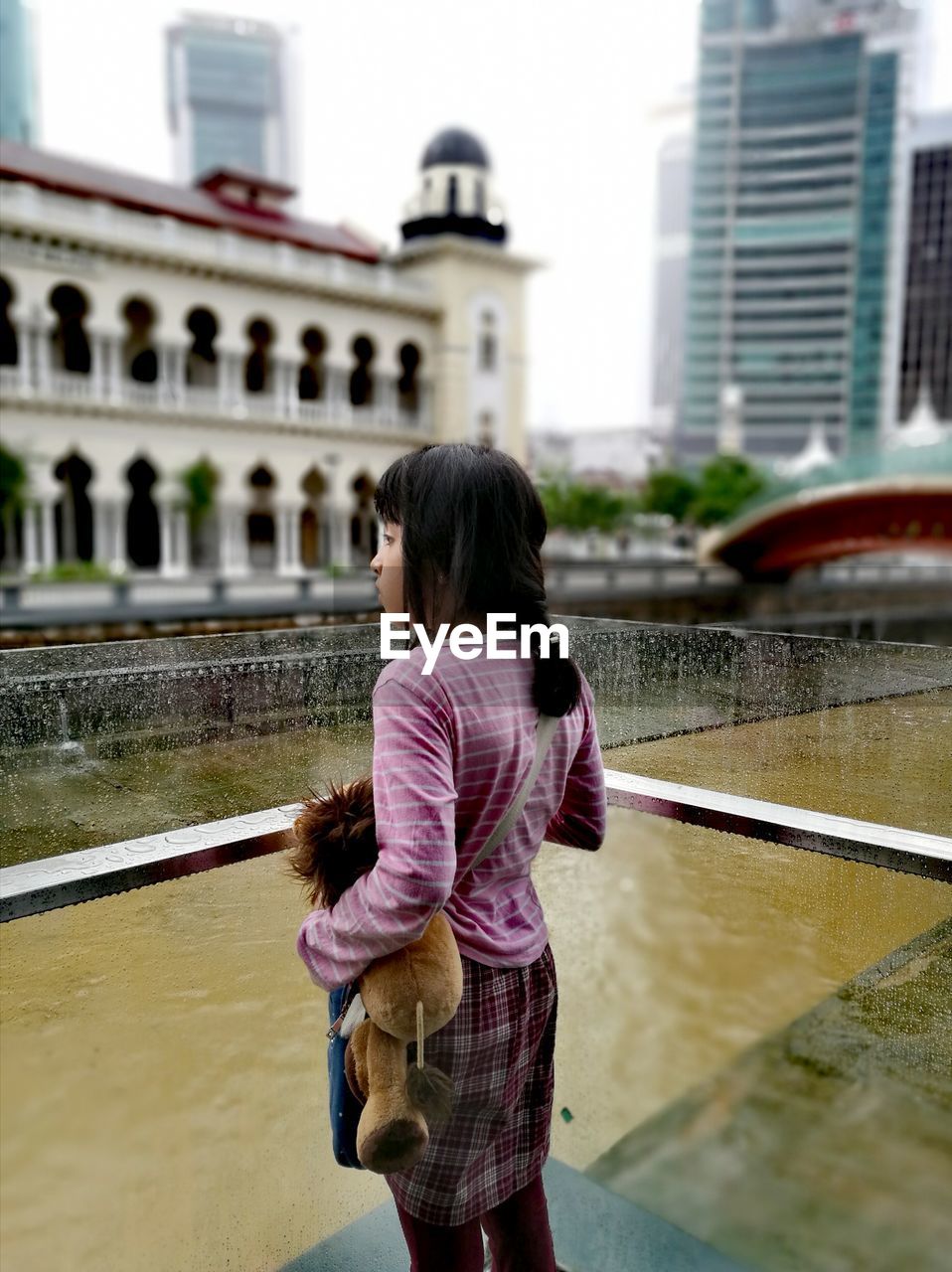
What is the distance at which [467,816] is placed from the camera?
1.42 meters

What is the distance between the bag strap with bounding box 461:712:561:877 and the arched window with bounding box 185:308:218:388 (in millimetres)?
28316

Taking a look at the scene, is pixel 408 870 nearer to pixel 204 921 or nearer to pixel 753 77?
pixel 204 921

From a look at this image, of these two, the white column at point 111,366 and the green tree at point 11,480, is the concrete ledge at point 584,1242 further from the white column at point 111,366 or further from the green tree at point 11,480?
the white column at point 111,366

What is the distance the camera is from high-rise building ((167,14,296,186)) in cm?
11188

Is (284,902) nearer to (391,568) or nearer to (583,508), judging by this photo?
(391,568)

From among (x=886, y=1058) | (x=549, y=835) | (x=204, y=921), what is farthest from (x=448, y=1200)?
(x=886, y=1058)

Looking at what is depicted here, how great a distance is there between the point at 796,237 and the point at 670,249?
4939cm

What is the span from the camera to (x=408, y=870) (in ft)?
4.23

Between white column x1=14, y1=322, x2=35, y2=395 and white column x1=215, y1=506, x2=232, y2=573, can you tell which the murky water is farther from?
white column x1=215, y1=506, x2=232, y2=573

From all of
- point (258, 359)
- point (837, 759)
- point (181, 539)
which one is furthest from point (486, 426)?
point (837, 759)

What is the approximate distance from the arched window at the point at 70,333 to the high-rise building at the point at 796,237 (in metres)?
66.5

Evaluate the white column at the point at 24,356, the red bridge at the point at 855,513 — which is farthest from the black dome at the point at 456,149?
the red bridge at the point at 855,513

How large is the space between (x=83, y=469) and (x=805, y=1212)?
27253 millimetres

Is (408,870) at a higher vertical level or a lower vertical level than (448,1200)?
higher
